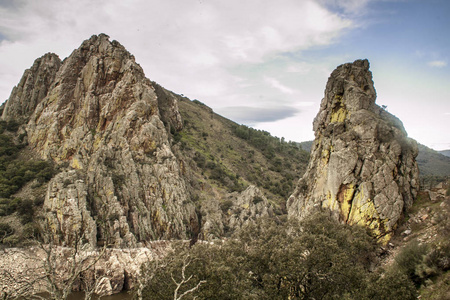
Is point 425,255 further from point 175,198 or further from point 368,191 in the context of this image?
point 175,198

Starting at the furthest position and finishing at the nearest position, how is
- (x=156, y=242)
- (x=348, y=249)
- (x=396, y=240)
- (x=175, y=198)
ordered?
(x=175, y=198) < (x=156, y=242) < (x=396, y=240) < (x=348, y=249)

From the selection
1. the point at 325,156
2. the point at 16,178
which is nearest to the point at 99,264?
the point at 16,178

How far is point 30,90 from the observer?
6694cm

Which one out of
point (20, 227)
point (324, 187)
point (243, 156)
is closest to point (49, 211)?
point (20, 227)

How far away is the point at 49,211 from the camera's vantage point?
42375 millimetres

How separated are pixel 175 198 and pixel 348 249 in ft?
119

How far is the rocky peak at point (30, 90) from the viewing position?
65500 millimetres

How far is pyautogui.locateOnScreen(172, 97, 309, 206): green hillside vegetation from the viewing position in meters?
69.3

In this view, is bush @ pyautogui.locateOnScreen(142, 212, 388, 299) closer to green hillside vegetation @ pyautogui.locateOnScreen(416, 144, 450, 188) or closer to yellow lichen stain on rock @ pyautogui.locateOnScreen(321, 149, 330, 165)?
yellow lichen stain on rock @ pyautogui.locateOnScreen(321, 149, 330, 165)

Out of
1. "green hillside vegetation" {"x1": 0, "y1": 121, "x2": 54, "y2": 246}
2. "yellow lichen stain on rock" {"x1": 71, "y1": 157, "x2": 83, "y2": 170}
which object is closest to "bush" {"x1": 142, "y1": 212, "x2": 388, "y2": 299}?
"green hillside vegetation" {"x1": 0, "y1": 121, "x2": 54, "y2": 246}

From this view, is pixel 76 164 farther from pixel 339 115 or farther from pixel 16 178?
pixel 339 115

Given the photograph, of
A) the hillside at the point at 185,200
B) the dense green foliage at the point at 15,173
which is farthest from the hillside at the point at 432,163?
the dense green foliage at the point at 15,173

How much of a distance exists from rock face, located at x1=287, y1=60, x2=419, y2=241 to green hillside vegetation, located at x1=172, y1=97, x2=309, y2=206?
120ft

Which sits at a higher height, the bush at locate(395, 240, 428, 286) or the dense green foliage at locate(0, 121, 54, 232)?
the dense green foliage at locate(0, 121, 54, 232)
